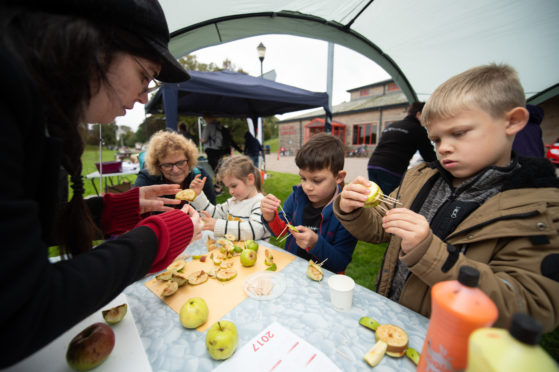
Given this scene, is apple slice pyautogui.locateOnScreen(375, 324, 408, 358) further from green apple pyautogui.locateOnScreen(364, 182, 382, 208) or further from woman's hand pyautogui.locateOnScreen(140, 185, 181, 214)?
woman's hand pyautogui.locateOnScreen(140, 185, 181, 214)

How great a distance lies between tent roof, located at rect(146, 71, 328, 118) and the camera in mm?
4504

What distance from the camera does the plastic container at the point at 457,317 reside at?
0.47 meters

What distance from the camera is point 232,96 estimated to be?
5.78 metres

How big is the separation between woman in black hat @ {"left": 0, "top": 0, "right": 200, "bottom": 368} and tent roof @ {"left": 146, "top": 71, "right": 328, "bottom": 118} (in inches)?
146

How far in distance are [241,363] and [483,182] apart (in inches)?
56.9

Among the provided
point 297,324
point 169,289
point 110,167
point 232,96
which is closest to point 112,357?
point 169,289

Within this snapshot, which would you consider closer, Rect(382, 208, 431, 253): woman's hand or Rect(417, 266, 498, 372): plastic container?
Rect(417, 266, 498, 372): plastic container

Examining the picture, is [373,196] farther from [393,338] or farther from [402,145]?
[402,145]

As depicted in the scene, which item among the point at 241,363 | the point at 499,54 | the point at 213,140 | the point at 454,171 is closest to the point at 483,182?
the point at 454,171

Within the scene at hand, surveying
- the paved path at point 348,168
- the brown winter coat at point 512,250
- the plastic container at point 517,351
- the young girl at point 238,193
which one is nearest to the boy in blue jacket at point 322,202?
the young girl at point 238,193

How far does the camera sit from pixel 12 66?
0.52 m

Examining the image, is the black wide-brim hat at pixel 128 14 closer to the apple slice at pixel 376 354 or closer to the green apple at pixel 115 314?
the green apple at pixel 115 314

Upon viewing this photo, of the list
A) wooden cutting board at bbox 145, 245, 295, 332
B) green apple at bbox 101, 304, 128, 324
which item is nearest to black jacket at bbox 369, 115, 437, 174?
wooden cutting board at bbox 145, 245, 295, 332

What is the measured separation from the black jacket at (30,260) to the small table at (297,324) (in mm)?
414
